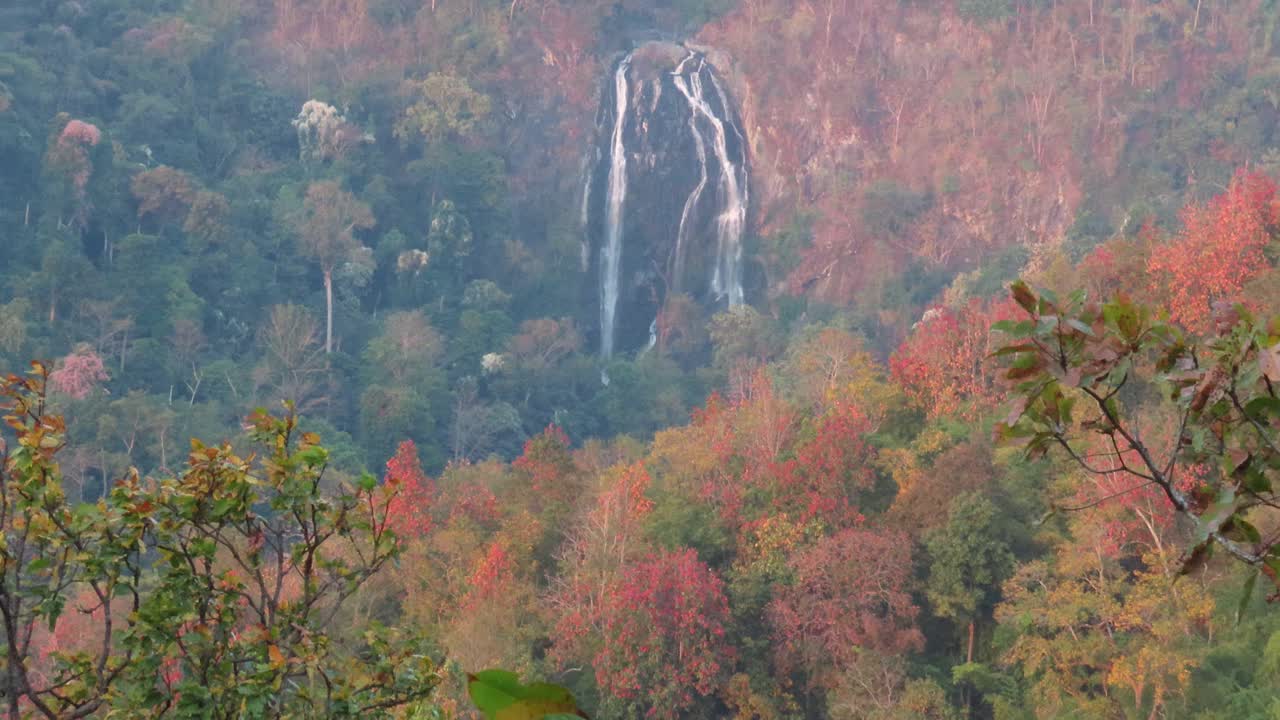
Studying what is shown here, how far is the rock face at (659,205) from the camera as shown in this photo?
A: 3195 centimetres

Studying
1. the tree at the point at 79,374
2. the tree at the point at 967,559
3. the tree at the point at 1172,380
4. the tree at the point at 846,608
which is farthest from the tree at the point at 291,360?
the tree at the point at 1172,380

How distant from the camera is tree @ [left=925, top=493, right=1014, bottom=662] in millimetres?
11211

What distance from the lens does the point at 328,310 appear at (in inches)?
1062

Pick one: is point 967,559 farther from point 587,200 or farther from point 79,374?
point 587,200

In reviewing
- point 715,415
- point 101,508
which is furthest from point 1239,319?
point 715,415

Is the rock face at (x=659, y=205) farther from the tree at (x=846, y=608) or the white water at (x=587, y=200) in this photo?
the tree at (x=846, y=608)

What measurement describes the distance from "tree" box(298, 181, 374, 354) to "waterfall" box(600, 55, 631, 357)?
23.0ft

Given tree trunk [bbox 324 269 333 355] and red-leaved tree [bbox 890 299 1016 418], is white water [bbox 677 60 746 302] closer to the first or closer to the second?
tree trunk [bbox 324 269 333 355]

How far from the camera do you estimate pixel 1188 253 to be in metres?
13.1

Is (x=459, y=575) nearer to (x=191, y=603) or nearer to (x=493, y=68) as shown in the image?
(x=191, y=603)

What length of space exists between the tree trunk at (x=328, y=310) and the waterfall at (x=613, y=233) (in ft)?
26.0

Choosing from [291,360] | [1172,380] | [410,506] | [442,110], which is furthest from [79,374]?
[1172,380]

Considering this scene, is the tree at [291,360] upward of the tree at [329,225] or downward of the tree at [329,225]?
downward

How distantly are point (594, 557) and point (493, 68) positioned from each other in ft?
75.5
